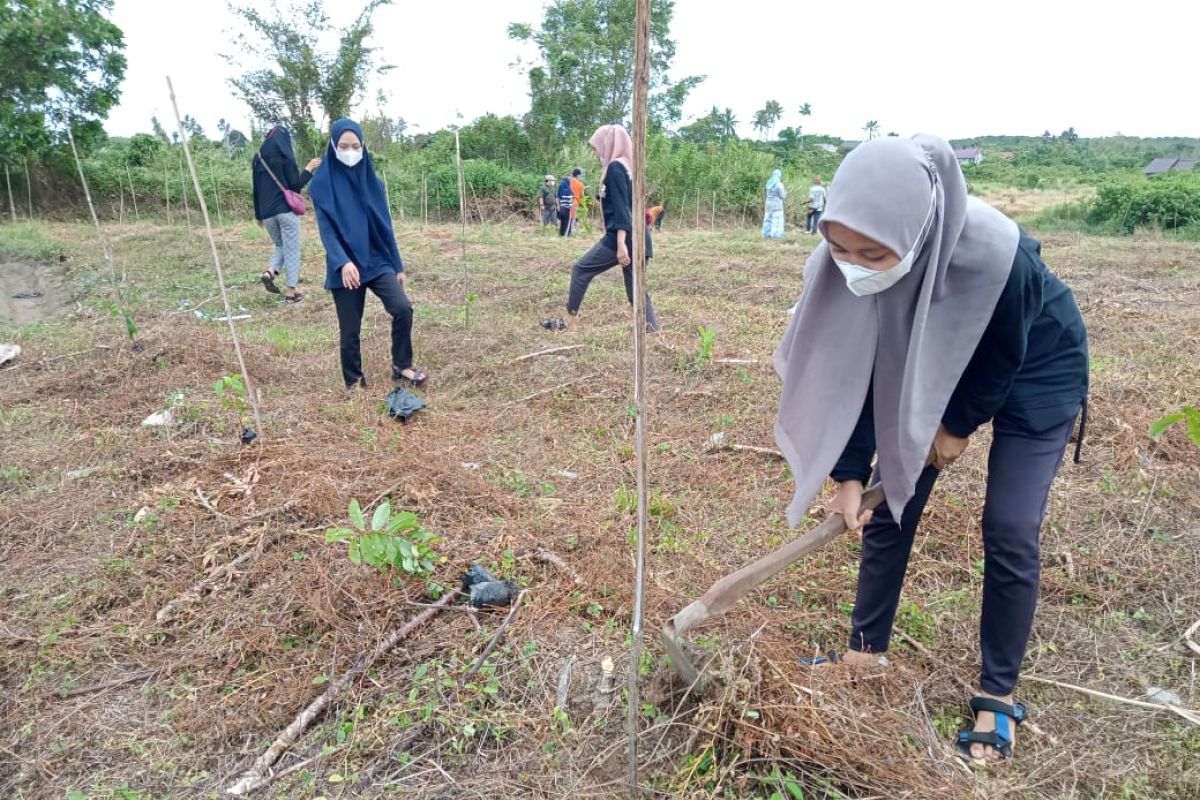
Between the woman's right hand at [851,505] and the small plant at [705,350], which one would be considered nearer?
the woman's right hand at [851,505]

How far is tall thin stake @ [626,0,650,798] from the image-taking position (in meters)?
1.09

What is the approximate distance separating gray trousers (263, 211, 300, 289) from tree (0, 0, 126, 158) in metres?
12.7

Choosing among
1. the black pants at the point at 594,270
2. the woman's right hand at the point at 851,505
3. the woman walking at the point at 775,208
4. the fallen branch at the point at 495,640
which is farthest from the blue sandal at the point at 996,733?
the woman walking at the point at 775,208

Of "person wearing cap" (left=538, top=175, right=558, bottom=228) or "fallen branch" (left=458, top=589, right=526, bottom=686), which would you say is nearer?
"fallen branch" (left=458, top=589, right=526, bottom=686)

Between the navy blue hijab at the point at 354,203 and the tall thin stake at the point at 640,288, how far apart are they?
3.06 metres

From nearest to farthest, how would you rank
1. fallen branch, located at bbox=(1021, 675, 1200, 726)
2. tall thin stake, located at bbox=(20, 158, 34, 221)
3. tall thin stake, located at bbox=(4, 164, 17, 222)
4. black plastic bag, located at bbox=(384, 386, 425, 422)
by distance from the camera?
fallen branch, located at bbox=(1021, 675, 1200, 726)
black plastic bag, located at bbox=(384, 386, 425, 422)
tall thin stake, located at bbox=(4, 164, 17, 222)
tall thin stake, located at bbox=(20, 158, 34, 221)

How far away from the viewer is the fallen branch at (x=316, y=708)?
170 cm

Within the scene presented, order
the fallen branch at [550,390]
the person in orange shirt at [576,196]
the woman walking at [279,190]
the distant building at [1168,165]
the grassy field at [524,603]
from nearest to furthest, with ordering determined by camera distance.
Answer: the grassy field at [524,603] < the fallen branch at [550,390] < the woman walking at [279,190] < the person in orange shirt at [576,196] < the distant building at [1168,165]

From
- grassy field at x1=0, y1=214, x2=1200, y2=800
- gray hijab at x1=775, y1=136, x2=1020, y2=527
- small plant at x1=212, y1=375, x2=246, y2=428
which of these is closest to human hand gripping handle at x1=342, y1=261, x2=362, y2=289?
grassy field at x1=0, y1=214, x2=1200, y2=800

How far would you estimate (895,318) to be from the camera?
1.56 m

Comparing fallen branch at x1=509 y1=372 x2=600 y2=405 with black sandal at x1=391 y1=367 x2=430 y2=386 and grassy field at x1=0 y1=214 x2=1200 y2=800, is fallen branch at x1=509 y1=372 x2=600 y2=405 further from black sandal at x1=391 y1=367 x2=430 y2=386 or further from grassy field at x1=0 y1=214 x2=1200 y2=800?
black sandal at x1=391 y1=367 x2=430 y2=386

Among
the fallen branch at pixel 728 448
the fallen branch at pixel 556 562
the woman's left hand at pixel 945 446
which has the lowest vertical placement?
the fallen branch at pixel 556 562

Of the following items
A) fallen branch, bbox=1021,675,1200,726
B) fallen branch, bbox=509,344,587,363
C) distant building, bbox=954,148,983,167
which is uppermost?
distant building, bbox=954,148,983,167

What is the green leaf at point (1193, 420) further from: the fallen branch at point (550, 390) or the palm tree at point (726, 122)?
the palm tree at point (726, 122)
